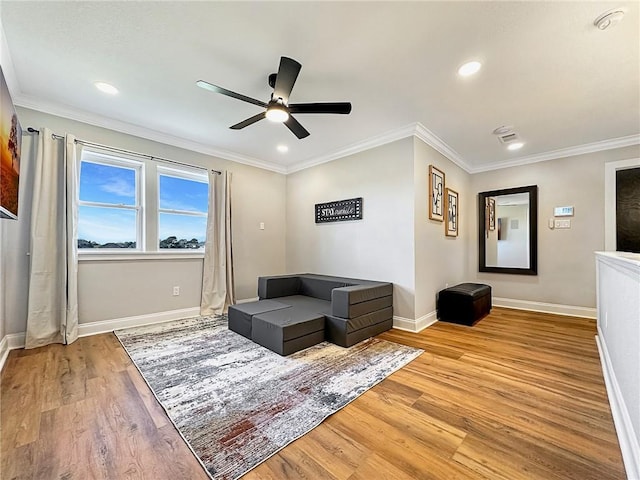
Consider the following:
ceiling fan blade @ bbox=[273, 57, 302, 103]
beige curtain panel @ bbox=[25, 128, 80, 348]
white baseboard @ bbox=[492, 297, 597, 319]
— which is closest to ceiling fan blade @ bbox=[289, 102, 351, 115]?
ceiling fan blade @ bbox=[273, 57, 302, 103]

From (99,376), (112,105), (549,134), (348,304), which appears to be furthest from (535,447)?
(112,105)

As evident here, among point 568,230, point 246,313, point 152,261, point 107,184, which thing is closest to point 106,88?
point 107,184

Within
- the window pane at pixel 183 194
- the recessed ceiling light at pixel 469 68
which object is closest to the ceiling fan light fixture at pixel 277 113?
the recessed ceiling light at pixel 469 68

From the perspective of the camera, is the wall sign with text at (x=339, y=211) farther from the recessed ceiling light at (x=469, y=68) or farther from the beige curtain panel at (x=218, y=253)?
the recessed ceiling light at (x=469, y=68)

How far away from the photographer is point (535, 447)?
146 cm

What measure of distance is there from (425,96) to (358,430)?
293 cm

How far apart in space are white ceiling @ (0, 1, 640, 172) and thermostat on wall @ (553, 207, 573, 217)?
1.10 metres

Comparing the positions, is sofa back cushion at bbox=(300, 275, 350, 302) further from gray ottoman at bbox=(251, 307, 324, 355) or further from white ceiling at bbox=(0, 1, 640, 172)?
white ceiling at bbox=(0, 1, 640, 172)

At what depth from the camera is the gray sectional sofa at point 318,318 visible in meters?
2.73

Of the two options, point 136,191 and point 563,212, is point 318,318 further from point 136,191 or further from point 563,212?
point 563,212

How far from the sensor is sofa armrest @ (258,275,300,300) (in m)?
3.87

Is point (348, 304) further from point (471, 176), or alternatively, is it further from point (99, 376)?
point (471, 176)

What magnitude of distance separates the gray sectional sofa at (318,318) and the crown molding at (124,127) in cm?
248

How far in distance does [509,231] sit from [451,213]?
133 centimetres
